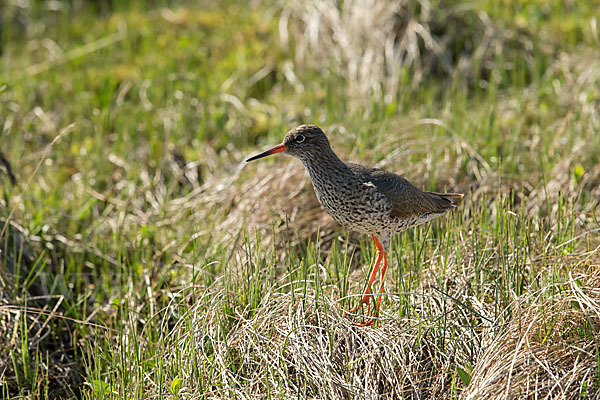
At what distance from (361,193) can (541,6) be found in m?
5.27

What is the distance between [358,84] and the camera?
7.65 m

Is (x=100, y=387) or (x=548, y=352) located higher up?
(x=548, y=352)

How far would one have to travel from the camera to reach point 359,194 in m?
4.50

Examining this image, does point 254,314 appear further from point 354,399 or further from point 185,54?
point 185,54

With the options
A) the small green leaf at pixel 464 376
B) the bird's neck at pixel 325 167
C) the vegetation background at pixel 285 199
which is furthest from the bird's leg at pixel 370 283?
the small green leaf at pixel 464 376

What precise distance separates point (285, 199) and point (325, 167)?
1377 millimetres

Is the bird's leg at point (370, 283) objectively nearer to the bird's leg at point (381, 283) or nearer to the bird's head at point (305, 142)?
the bird's leg at point (381, 283)

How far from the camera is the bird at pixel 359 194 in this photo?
14.8ft

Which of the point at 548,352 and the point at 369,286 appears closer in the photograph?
the point at 548,352

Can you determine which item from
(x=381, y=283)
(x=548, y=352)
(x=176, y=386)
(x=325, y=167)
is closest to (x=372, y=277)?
(x=381, y=283)

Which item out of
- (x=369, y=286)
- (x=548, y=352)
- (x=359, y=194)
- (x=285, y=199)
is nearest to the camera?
(x=548, y=352)

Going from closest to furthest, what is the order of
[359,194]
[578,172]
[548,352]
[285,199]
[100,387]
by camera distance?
1. [548,352]
2. [100,387]
3. [359,194]
4. [578,172]
5. [285,199]

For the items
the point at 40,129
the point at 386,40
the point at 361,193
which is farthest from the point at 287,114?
the point at 361,193

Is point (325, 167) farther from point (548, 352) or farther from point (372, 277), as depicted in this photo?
point (548, 352)
